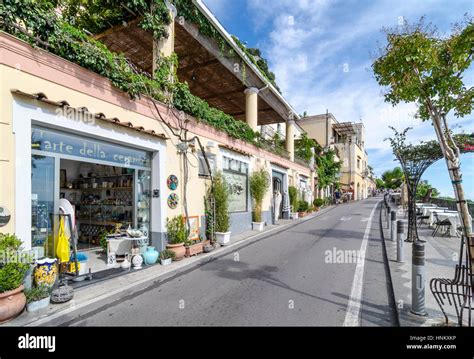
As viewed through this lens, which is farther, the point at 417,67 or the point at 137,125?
the point at 137,125

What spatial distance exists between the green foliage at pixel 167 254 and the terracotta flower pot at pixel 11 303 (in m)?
3.17

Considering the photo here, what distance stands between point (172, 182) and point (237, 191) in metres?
4.75

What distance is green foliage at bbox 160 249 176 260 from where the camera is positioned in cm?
661

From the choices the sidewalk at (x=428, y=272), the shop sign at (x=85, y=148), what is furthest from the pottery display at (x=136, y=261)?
the sidewalk at (x=428, y=272)

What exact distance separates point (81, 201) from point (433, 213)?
15.5m

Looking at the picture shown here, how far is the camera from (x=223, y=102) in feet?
53.1

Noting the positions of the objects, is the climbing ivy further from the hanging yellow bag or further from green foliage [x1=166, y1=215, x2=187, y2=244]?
green foliage [x1=166, y1=215, x2=187, y2=244]

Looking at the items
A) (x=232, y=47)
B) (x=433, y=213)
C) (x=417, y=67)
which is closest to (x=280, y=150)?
(x=232, y=47)

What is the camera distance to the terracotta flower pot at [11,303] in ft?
11.2

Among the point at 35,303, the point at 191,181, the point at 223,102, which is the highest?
the point at 223,102

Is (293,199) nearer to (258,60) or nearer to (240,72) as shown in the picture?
(240,72)
